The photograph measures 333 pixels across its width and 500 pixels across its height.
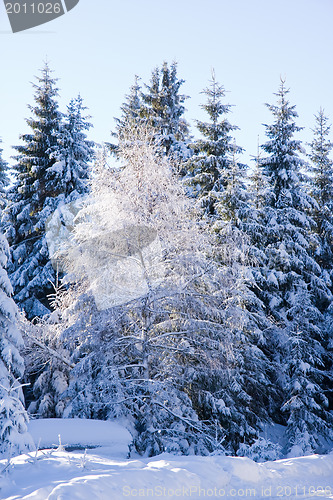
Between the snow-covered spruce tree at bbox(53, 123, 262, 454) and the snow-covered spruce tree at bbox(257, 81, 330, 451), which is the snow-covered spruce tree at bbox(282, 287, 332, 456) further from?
the snow-covered spruce tree at bbox(53, 123, 262, 454)

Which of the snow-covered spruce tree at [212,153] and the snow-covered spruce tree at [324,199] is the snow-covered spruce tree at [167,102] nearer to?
the snow-covered spruce tree at [212,153]

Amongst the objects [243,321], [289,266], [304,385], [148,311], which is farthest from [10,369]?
[289,266]

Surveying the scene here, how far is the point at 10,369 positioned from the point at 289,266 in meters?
11.3

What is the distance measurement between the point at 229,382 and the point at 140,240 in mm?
5505

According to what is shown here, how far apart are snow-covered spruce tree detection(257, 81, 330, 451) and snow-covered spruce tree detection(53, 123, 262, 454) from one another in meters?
5.04

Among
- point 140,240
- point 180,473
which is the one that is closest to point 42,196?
point 140,240

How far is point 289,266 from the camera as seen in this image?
57.4 ft

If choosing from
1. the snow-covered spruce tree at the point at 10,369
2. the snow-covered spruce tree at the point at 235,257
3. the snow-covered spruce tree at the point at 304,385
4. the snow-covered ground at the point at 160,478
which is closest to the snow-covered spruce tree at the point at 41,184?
the snow-covered spruce tree at the point at 235,257

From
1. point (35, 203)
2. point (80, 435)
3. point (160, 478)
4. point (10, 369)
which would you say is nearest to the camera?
point (160, 478)

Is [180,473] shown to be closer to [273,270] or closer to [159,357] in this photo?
[159,357]

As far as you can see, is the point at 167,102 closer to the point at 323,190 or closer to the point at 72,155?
the point at 72,155

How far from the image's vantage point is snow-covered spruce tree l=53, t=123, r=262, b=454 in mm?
11641

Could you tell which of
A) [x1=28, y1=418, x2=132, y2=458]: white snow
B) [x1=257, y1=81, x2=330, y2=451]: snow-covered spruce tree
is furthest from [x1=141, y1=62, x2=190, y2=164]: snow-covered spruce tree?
[x1=28, y1=418, x2=132, y2=458]: white snow

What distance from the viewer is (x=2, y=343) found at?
11.3 m
